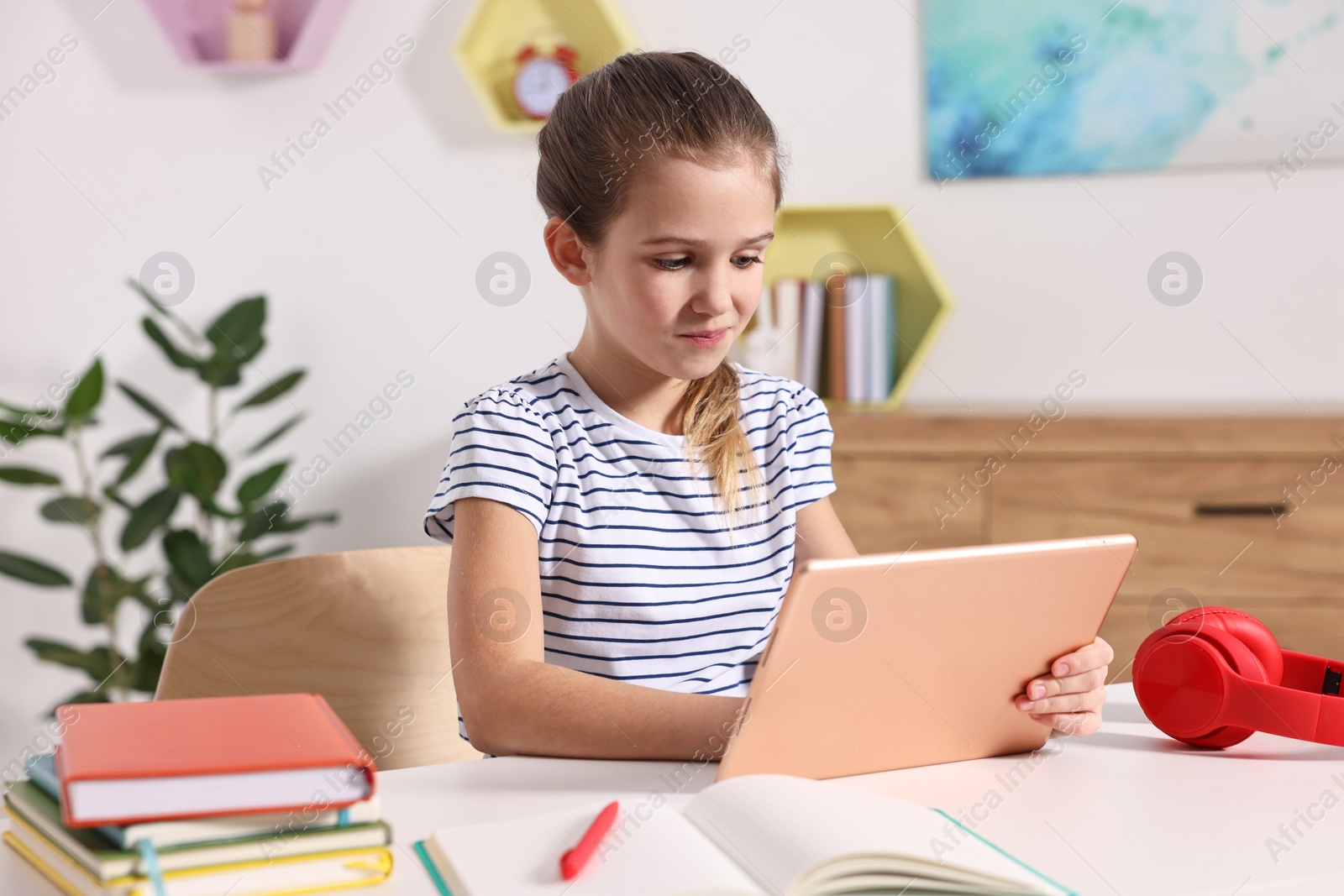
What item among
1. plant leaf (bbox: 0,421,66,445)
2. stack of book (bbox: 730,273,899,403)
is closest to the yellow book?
plant leaf (bbox: 0,421,66,445)

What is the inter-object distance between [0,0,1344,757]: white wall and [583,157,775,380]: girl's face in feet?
5.10

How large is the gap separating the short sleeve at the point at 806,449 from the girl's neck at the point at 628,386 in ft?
0.46

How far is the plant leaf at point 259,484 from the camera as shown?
239 centimetres

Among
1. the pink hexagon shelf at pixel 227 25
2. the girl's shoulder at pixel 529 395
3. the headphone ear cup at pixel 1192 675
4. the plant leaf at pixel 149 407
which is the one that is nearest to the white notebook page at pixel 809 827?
the headphone ear cup at pixel 1192 675

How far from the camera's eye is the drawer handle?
213cm

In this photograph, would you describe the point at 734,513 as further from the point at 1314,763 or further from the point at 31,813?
the point at 31,813

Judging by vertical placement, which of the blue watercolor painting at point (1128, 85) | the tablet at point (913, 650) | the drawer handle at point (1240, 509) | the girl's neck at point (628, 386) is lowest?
the tablet at point (913, 650)

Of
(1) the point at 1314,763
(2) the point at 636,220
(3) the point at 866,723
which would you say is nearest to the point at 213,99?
(2) the point at 636,220

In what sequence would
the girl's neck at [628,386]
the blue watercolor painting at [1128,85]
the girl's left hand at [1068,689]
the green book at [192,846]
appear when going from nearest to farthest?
the green book at [192,846], the girl's left hand at [1068,689], the girl's neck at [628,386], the blue watercolor painting at [1128,85]

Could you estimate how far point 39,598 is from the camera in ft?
8.77

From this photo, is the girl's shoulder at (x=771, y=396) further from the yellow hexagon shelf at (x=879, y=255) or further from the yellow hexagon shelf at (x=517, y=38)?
the yellow hexagon shelf at (x=517, y=38)

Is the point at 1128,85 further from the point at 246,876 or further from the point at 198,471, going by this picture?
the point at 246,876

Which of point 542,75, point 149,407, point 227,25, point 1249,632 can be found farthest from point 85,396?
point 1249,632

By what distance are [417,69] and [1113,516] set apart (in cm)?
181
